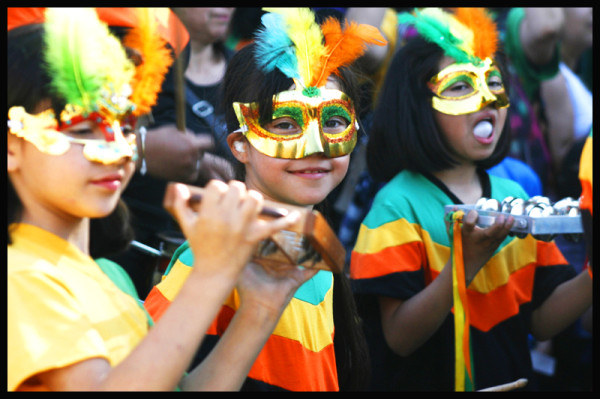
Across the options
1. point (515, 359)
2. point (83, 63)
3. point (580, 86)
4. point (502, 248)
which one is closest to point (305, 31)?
point (83, 63)

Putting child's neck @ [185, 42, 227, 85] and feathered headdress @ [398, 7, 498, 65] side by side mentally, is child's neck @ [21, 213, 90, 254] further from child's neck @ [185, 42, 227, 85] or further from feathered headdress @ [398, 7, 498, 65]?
child's neck @ [185, 42, 227, 85]

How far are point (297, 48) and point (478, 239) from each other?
0.87m

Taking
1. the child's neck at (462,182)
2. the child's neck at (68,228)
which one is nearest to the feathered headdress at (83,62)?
the child's neck at (68,228)

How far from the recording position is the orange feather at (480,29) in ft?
9.81

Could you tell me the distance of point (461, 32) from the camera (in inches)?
118

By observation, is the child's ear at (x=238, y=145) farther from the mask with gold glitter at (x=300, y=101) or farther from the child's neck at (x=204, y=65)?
the child's neck at (x=204, y=65)

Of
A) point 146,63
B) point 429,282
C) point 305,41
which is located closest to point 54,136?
point 146,63

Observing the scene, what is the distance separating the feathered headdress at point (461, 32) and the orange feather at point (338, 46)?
64cm

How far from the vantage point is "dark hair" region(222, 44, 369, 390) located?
7.41 feet

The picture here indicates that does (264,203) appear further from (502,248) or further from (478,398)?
(502,248)

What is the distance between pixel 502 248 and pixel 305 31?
117cm

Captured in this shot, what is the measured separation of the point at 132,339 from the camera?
5.46 feet

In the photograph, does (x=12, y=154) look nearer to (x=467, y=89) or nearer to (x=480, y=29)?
(x=467, y=89)

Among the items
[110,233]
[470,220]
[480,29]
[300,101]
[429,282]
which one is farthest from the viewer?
[480,29]
